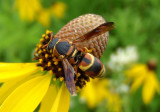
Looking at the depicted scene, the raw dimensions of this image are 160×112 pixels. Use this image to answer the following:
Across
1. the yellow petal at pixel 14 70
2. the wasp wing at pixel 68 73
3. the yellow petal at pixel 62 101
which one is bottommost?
the yellow petal at pixel 62 101

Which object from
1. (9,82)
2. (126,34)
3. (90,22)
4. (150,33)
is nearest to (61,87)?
(9,82)

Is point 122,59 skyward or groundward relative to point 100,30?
groundward

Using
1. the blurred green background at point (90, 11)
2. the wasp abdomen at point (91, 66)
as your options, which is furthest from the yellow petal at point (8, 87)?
the blurred green background at point (90, 11)

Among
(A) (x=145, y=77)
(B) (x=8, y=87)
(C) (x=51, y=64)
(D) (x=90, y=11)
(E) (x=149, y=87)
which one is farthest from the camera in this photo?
(D) (x=90, y=11)

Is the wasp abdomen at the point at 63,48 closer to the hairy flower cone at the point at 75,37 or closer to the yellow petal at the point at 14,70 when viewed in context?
the hairy flower cone at the point at 75,37

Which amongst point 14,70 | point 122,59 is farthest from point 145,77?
point 14,70

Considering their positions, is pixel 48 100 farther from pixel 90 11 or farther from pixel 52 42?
pixel 90 11

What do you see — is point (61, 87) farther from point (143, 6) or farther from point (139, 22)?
point (143, 6)
